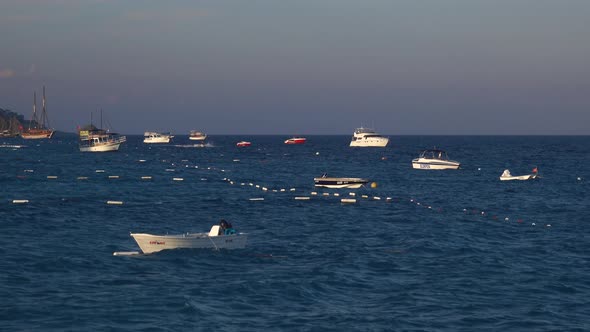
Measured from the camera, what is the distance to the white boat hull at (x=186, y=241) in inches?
1976

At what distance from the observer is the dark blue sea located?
120ft

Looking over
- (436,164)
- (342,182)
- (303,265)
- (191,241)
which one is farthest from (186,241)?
(436,164)

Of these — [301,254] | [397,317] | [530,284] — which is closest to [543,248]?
[530,284]

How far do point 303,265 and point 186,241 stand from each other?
825 cm

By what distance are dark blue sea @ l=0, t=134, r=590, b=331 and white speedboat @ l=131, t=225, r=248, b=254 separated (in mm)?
534

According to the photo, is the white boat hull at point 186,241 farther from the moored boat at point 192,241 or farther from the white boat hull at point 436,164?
the white boat hull at point 436,164

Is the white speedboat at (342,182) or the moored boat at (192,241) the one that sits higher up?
the white speedboat at (342,182)

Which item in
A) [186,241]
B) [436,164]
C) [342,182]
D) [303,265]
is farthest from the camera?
[436,164]

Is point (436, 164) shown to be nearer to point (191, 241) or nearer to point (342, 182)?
point (342, 182)

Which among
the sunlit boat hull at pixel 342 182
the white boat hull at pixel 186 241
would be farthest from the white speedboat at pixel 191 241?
the sunlit boat hull at pixel 342 182

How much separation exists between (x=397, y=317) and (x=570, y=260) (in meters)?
20.5

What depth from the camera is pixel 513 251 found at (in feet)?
183

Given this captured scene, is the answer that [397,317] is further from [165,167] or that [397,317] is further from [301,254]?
[165,167]

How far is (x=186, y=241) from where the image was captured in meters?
51.3
